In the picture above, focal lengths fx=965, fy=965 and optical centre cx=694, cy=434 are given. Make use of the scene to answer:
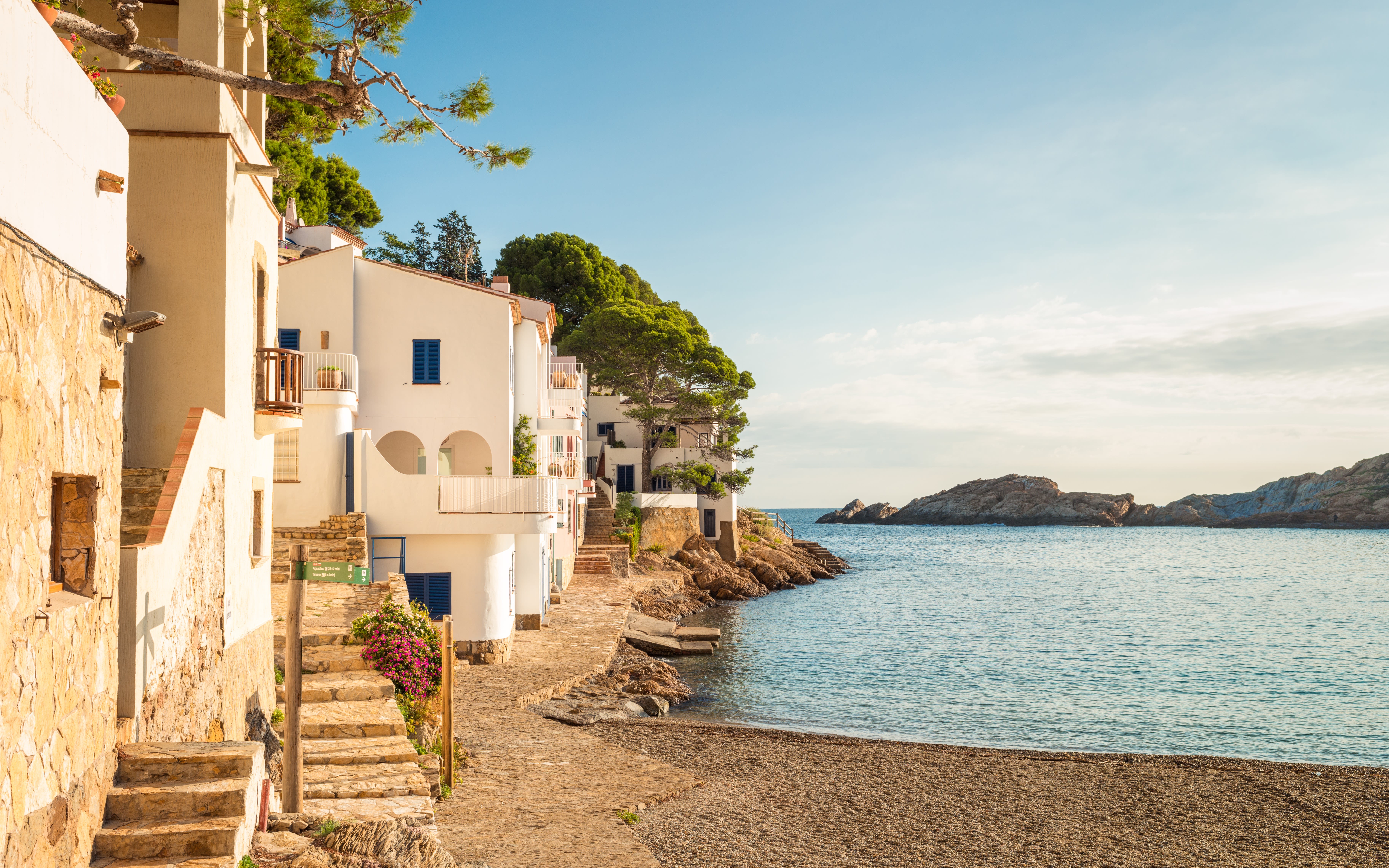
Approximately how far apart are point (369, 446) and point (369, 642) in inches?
300

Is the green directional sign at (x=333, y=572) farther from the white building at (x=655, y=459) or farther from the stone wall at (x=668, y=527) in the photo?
the white building at (x=655, y=459)

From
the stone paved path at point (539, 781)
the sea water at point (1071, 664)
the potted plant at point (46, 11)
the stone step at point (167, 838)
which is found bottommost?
the sea water at point (1071, 664)

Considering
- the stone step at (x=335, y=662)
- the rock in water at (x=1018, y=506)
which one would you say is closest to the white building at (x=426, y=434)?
the stone step at (x=335, y=662)

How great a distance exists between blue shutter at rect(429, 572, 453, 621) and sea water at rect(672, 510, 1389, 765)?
7.15m

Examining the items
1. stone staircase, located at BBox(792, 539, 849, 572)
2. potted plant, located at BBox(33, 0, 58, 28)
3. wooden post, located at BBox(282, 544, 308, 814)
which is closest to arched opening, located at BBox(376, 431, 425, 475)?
wooden post, located at BBox(282, 544, 308, 814)

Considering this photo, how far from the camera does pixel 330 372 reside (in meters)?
21.0

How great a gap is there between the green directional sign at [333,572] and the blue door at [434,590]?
12905mm

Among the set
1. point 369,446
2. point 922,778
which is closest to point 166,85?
point 369,446

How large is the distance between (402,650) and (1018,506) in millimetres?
173118

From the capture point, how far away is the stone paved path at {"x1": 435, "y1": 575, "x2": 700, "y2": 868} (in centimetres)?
1085

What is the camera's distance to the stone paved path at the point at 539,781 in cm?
1085

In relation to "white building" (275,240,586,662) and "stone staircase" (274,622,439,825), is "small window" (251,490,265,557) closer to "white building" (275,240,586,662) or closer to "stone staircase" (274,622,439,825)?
"stone staircase" (274,622,439,825)

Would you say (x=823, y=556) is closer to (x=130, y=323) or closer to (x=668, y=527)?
(x=668, y=527)

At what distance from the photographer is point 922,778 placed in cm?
1742
